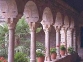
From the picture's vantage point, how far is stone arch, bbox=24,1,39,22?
658 centimetres

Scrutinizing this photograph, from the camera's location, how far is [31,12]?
6.66 m

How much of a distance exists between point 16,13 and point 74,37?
910 cm

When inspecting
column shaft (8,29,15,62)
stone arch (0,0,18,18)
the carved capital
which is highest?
stone arch (0,0,18,18)

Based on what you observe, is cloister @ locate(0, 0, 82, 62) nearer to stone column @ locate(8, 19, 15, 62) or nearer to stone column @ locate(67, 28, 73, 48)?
stone column @ locate(8, 19, 15, 62)

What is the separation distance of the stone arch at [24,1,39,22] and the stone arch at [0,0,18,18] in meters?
1.31

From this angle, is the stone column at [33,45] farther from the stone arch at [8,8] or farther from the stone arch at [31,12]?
the stone arch at [8,8]

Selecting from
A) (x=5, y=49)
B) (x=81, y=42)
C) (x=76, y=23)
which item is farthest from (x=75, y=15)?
(x=5, y=49)

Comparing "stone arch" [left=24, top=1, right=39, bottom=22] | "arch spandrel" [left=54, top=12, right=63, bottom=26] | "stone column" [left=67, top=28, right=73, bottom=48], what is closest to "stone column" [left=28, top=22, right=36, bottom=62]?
"stone arch" [left=24, top=1, right=39, bottom=22]

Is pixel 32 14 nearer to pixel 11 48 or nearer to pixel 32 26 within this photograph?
pixel 32 26

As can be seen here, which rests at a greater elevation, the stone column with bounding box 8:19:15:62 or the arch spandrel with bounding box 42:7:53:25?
the arch spandrel with bounding box 42:7:53:25

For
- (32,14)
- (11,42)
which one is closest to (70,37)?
(32,14)

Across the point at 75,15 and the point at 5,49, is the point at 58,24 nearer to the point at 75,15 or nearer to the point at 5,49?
the point at 5,49

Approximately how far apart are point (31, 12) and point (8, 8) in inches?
59.6

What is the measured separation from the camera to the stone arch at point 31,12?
658 cm
